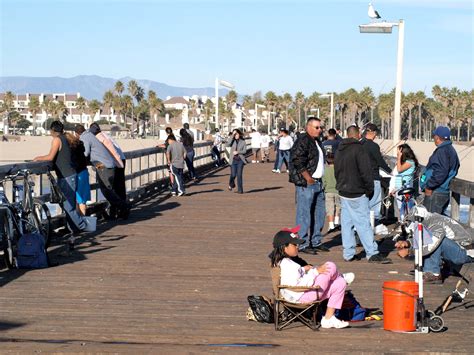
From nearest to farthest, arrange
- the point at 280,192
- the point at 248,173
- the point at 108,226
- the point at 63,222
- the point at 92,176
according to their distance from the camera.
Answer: the point at 63,222 → the point at 108,226 → the point at 92,176 → the point at 280,192 → the point at 248,173

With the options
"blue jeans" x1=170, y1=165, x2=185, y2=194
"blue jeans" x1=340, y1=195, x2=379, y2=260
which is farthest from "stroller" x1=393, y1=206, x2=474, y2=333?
"blue jeans" x1=170, y1=165, x2=185, y2=194

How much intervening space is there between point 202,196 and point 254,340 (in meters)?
17.3

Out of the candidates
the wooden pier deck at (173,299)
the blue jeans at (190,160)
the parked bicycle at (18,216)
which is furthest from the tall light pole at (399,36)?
the parked bicycle at (18,216)

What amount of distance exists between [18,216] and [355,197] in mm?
4370

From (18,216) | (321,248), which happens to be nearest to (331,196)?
(321,248)

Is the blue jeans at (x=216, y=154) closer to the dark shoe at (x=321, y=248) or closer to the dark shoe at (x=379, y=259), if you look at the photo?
the dark shoe at (x=321, y=248)

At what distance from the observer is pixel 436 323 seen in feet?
27.2

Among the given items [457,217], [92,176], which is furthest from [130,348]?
[92,176]

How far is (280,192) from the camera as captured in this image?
27.2m

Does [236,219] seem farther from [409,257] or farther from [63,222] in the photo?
[409,257]

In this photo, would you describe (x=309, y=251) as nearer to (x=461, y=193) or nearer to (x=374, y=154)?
(x=461, y=193)

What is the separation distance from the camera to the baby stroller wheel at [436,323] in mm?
8281

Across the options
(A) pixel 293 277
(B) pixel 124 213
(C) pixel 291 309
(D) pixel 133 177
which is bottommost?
(B) pixel 124 213

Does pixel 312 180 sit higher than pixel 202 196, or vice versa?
pixel 312 180
